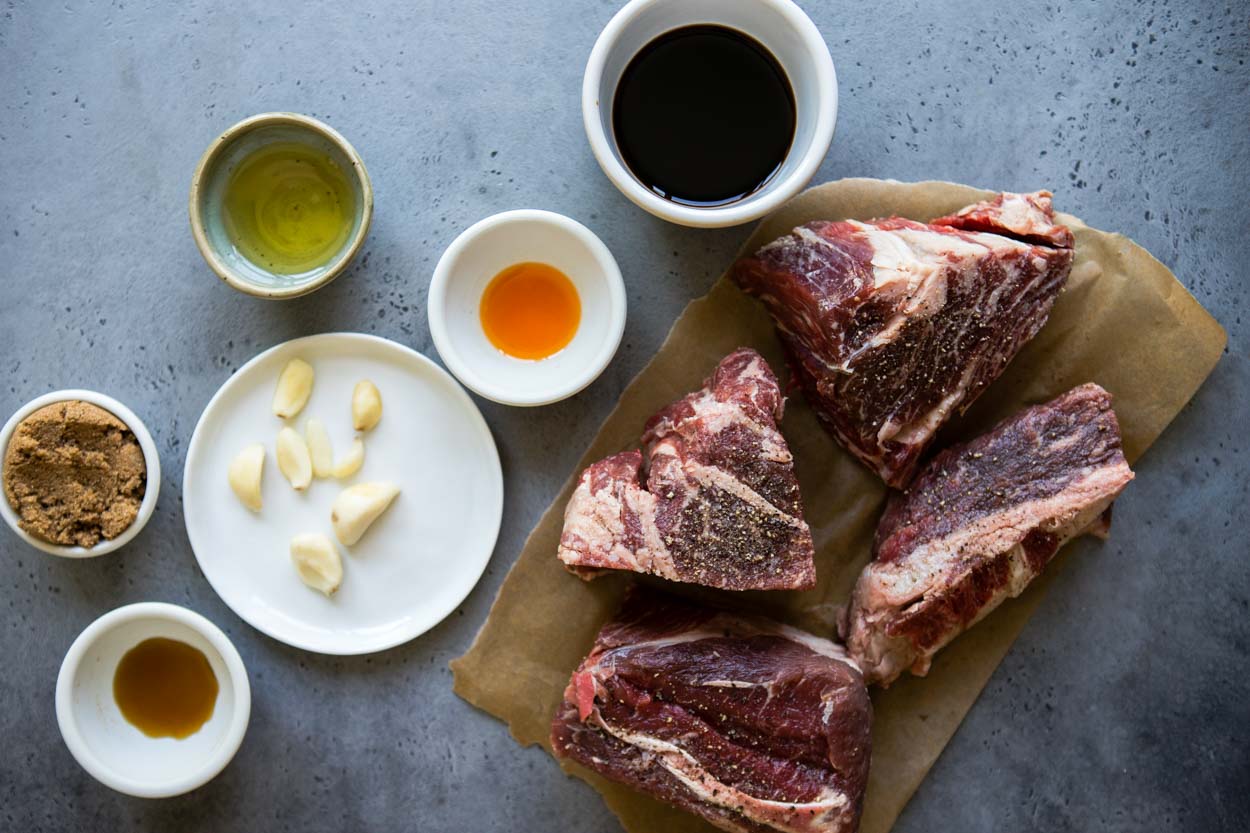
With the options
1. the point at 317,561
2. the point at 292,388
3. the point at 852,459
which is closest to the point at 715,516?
the point at 852,459

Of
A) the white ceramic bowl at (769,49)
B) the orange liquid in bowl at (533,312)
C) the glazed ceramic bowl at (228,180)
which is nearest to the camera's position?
the white ceramic bowl at (769,49)

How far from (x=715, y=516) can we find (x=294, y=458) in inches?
50.8

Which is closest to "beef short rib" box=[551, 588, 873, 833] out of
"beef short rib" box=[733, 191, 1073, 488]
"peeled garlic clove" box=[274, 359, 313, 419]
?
"beef short rib" box=[733, 191, 1073, 488]

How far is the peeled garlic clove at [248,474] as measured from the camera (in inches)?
109

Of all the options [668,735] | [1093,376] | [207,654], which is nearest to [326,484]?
[207,654]

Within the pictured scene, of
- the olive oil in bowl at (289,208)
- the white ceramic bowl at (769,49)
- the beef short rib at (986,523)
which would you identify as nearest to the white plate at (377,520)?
the olive oil in bowl at (289,208)

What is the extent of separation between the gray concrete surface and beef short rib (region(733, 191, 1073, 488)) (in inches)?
11.4

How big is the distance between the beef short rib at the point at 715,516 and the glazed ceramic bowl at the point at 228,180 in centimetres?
102

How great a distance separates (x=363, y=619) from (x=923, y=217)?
6.99 ft

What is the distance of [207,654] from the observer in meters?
2.75

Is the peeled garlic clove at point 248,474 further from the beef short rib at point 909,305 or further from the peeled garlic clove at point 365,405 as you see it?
the beef short rib at point 909,305

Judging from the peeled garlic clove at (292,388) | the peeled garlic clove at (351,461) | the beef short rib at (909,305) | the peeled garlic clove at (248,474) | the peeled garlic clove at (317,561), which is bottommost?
the peeled garlic clove at (317,561)

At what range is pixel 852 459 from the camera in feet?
9.40

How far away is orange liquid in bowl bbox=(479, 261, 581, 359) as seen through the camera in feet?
9.16
